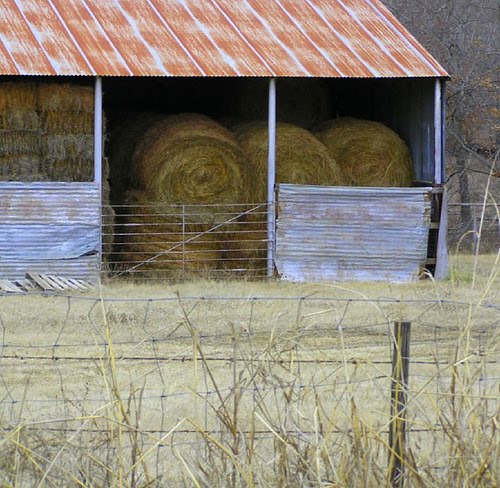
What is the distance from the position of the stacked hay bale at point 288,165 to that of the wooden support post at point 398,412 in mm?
9829

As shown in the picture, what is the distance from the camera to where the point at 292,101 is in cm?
1738

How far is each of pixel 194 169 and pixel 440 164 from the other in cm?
309

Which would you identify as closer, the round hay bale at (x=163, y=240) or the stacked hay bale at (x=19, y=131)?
the stacked hay bale at (x=19, y=131)

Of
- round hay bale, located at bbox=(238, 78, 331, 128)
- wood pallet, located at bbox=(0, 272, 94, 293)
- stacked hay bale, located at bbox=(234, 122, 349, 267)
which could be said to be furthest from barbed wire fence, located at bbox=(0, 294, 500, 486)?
round hay bale, located at bbox=(238, 78, 331, 128)

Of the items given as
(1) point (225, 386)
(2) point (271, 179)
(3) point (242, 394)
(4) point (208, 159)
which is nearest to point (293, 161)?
(2) point (271, 179)

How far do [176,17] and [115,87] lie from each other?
105 inches

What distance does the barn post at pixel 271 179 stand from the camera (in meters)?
14.0

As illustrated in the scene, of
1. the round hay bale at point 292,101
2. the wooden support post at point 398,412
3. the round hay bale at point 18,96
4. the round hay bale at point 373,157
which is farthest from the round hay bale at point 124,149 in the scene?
the wooden support post at point 398,412

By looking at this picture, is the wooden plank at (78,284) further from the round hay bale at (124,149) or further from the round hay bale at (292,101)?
A: the round hay bale at (292,101)

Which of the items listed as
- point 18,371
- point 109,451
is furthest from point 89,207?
point 109,451

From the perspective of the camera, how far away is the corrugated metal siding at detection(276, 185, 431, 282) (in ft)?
47.2

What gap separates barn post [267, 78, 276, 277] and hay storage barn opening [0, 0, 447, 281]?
20mm

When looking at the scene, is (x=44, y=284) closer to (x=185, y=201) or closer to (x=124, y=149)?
(x=185, y=201)

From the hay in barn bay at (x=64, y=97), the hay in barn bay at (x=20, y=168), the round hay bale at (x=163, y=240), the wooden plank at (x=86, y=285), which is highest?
the hay in barn bay at (x=64, y=97)
